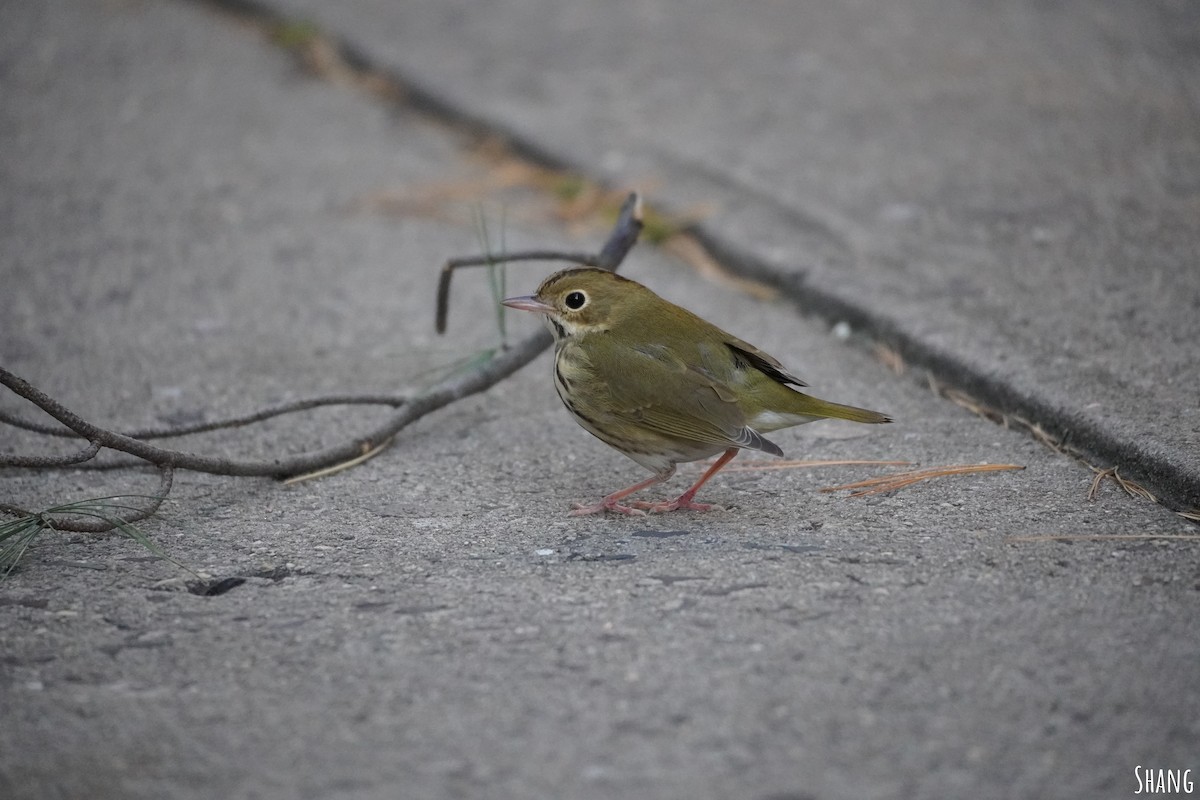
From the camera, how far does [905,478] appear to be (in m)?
3.61

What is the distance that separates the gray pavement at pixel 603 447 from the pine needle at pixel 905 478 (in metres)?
0.06

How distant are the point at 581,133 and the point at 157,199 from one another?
2.11m

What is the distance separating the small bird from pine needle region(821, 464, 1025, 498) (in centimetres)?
23

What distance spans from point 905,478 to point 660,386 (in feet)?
2.48

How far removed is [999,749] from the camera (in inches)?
93.7

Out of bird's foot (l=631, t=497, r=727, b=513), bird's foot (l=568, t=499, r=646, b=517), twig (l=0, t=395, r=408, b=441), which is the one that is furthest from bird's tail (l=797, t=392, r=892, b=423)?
twig (l=0, t=395, r=408, b=441)

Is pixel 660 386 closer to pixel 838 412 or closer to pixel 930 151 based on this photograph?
pixel 838 412

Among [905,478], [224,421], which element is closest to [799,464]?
[905,478]

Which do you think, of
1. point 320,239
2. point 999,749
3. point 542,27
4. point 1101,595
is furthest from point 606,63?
point 999,749

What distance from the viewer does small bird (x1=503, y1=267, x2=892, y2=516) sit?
Result: 3.48 meters

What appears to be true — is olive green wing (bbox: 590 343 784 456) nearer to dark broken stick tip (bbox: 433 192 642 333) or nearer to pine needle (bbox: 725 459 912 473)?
pine needle (bbox: 725 459 912 473)

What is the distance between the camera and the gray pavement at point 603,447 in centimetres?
247

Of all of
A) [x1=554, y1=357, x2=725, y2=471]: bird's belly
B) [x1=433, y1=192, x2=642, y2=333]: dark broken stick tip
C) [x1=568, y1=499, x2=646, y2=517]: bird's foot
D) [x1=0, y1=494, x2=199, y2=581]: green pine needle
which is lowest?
[x1=0, y1=494, x2=199, y2=581]: green pine needle

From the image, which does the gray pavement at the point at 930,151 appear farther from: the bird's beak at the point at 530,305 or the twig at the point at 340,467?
the twig at the point at 340,467
